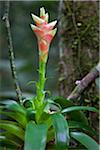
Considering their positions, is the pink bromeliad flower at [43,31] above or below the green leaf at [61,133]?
above

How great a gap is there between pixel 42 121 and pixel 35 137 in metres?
0.12

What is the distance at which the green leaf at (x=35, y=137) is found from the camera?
2.70 ft

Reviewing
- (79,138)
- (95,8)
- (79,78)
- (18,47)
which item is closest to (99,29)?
(95,8)

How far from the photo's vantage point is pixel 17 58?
2.71 m

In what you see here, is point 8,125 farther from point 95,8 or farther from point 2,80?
point 2,80

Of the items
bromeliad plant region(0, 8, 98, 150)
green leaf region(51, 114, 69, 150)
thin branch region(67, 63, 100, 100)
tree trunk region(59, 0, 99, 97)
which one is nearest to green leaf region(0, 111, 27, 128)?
bromeliad plant region(0, 8, 98, 150)

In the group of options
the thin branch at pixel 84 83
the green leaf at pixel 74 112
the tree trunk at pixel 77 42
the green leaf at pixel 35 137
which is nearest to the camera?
the green leaf at pixel 35 137

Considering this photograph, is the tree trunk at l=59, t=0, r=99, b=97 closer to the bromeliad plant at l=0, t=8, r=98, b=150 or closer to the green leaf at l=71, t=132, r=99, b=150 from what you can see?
the bromeliad plant at l=0, t=8, r=98, b=150

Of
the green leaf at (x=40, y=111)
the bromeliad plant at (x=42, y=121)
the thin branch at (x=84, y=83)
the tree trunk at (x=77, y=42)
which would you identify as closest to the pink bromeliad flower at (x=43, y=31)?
the bromeliad plant at (x=42, y=121)

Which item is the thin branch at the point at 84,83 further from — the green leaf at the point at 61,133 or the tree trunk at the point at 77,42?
the green leaf at the point at 61,133

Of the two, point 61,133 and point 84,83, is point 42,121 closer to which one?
point 61,133

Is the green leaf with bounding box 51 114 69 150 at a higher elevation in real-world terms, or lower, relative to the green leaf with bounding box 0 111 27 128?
lower

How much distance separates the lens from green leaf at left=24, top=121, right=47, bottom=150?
2.70 ft

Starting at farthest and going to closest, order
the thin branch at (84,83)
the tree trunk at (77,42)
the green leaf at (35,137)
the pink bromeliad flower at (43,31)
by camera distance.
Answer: the tree trunk at (77,42)
the thin branch at (84,83)
the pink bromeliad flower at (43,31)
the green leaf at (35,137)
